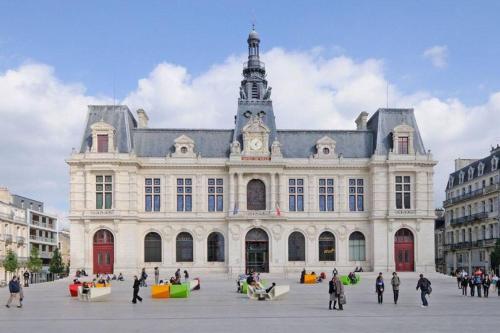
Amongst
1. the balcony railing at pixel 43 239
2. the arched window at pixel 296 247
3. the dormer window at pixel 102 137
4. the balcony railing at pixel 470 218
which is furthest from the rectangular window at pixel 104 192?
the balcony railing at pixel 470 218

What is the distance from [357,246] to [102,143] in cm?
2607

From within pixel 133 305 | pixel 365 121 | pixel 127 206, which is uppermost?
pixel 365 121

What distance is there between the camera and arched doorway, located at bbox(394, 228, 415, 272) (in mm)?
66875

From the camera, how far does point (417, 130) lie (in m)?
69.3

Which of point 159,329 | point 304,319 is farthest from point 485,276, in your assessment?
point 159,329

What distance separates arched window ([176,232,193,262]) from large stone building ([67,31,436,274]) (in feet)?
0.31

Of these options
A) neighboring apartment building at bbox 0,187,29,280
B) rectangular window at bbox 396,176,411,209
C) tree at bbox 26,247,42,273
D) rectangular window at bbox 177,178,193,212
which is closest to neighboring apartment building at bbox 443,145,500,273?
rectangular window at bbox 396,176,411,209

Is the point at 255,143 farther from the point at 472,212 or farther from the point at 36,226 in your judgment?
the point at 36,226

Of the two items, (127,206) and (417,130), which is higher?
(417,130)

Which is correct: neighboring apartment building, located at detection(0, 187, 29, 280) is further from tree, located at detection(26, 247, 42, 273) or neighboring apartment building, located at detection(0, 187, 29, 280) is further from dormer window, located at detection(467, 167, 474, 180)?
dormer window, located at detection(467, 167, 474, 180)

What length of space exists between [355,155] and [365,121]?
24.5 ft

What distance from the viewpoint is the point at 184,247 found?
67.1 metres

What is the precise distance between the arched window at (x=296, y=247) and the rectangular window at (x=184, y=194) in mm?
10077

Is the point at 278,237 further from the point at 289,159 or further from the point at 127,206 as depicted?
the point at 127,206
